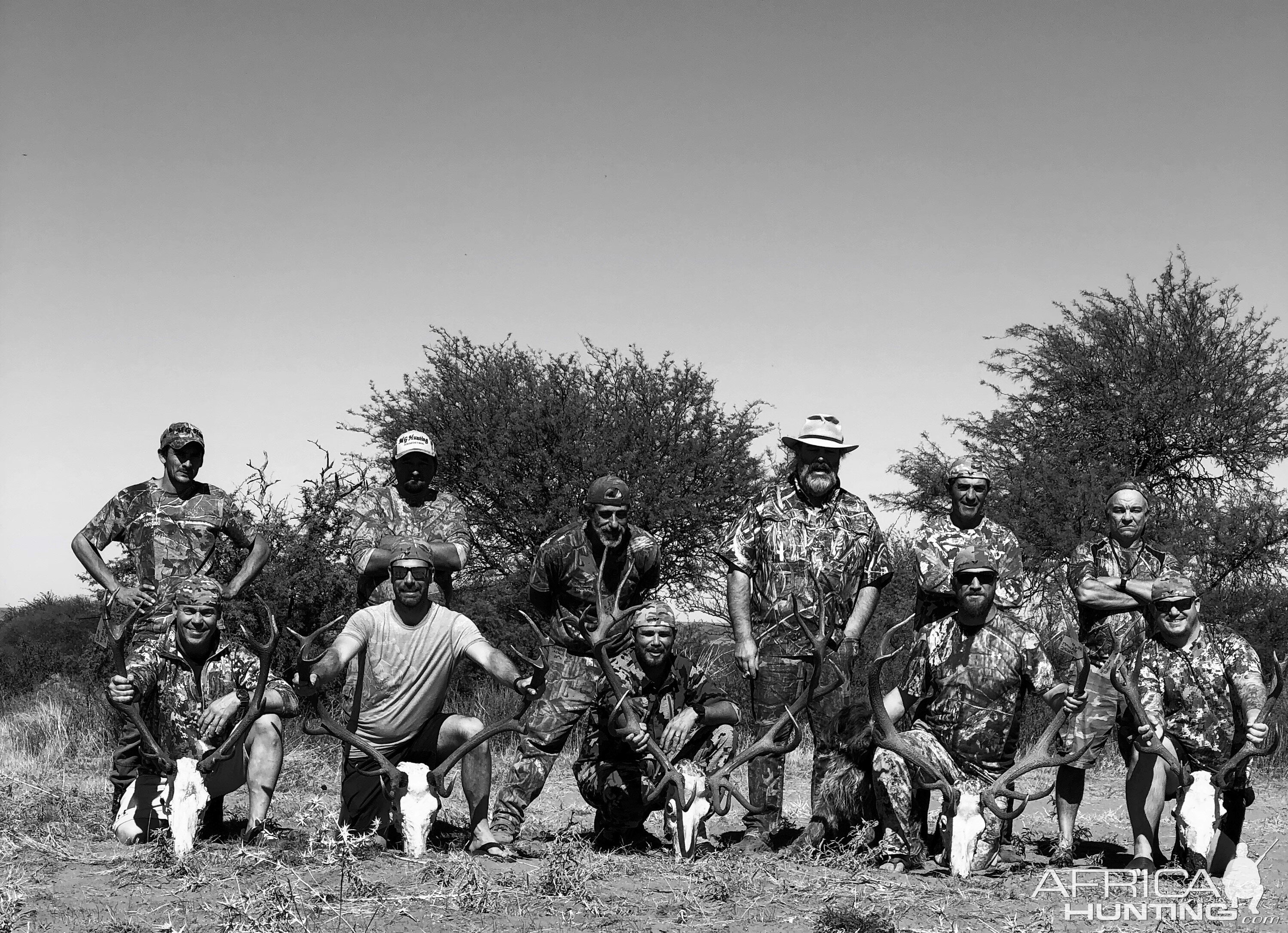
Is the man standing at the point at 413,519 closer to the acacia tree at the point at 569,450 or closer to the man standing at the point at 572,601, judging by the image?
the man standing at the point at 572,601

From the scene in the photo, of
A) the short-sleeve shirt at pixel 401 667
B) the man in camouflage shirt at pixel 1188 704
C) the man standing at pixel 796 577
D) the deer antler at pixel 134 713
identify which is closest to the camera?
the man in camouflage shirt at pixel 1188 704

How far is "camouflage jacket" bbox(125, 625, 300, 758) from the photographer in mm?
7641

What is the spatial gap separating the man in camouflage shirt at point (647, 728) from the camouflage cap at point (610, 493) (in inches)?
28.2

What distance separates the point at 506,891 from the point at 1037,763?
2726 mm

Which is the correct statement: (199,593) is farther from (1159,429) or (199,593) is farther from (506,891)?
(1159,429)

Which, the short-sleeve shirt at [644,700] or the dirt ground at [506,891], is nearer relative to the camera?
the dirt ground at [506,891]

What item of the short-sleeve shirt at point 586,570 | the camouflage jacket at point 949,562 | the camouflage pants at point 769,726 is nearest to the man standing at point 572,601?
Result: the short-sleeve shirt at point 586,570

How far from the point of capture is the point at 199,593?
7.69 metres

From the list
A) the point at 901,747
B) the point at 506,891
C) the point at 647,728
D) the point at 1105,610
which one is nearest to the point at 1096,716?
the point at 1105,610

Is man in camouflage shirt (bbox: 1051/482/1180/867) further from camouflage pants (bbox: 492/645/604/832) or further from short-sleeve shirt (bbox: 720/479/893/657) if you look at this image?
camouflage pants (bbox: 492/645/604/832)

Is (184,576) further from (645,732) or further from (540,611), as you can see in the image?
(645,732)

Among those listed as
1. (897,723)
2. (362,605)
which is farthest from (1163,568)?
(362,605)

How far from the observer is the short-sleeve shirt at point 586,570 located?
8102 millimetres

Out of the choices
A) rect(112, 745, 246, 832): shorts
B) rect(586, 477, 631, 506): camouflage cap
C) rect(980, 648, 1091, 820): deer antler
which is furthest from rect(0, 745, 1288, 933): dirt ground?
rect(586, 477, 631, 506): camouflage cap
